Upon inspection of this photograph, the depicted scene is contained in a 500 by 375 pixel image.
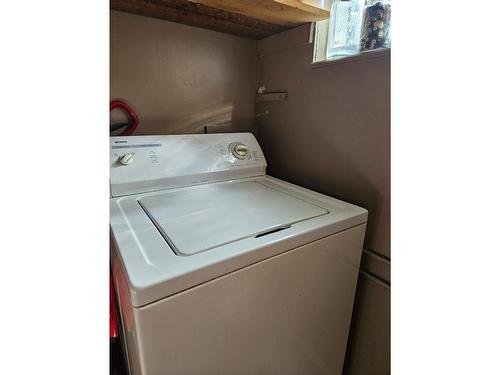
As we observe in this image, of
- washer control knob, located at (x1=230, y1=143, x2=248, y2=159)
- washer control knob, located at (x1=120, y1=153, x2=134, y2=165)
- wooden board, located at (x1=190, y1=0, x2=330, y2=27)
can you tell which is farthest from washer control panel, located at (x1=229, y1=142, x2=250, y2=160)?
wooden board, located at (x1=190, y1=0, x2=330, y2=27)

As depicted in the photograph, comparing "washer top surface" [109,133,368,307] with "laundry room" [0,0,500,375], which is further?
"washer top surface" [109,133,368,307]

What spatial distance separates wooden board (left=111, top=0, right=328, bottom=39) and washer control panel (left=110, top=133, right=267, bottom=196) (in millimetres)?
515

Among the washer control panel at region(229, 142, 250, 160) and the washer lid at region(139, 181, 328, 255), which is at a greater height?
the washer control panel at region(229, 142, 250, 160)

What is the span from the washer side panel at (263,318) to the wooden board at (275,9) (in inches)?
33.5

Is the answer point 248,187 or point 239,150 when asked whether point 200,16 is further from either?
point 248,187

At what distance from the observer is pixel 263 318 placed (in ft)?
2.44

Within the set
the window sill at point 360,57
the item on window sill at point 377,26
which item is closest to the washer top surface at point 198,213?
the window sill at point 360,57

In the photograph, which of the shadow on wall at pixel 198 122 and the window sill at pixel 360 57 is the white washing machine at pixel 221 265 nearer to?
the shadow on wall at pixel 198 122

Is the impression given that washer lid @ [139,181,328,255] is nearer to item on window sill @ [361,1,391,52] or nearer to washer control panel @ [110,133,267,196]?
washer control panel @ [110,133,267,196]

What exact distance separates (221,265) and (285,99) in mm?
1030

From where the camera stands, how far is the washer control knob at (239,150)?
4.23 feet

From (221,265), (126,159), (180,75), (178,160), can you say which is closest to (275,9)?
(180,75)

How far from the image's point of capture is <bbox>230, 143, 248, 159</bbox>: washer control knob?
1.29 meters
